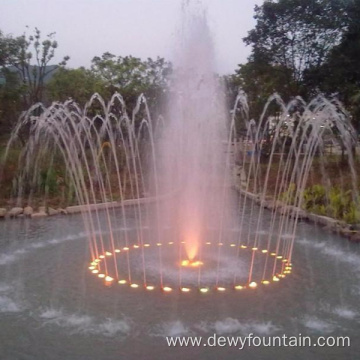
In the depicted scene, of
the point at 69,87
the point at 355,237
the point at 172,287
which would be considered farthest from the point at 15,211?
the point at 69,87

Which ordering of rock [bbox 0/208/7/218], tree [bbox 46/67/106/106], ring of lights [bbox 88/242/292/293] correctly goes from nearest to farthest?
1. ring of lights [bbox 88/242/292/293]
2. rock [bbox 0/208/7/218]
3. tree [bbox 46/67/106/106]

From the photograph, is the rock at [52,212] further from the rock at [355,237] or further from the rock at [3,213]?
the rock at [355,237]

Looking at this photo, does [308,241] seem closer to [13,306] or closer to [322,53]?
[13,306]

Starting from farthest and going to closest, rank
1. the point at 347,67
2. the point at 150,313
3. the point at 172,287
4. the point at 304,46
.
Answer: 1. the point at 304,46
2. the point at 347,67
3. the point at 172,287
4. the point at 150,313

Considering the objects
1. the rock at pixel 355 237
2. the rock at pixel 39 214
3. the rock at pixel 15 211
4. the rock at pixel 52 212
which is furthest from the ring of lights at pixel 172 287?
the rock at pixel 15 211

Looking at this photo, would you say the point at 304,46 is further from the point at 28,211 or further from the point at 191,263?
the point at 191,263

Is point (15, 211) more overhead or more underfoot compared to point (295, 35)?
more underfoot

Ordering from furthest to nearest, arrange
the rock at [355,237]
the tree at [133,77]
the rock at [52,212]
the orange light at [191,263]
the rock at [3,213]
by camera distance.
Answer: the tree at [133,77] < the rock at [52,212] < the rock at [3,213] < the rock at [355,237] < the orange light at [191,263]

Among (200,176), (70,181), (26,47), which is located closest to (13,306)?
(200,176)

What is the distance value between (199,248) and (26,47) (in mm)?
14617

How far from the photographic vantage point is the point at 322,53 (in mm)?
21250

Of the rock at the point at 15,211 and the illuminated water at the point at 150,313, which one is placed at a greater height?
the rock at the point at 15,211

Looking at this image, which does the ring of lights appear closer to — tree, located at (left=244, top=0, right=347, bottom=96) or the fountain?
the fountain

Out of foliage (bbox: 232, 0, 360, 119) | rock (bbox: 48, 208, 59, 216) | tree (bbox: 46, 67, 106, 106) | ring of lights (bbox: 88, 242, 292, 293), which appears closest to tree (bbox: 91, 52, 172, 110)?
tree (bbox: 46, 67, 106, 106)
